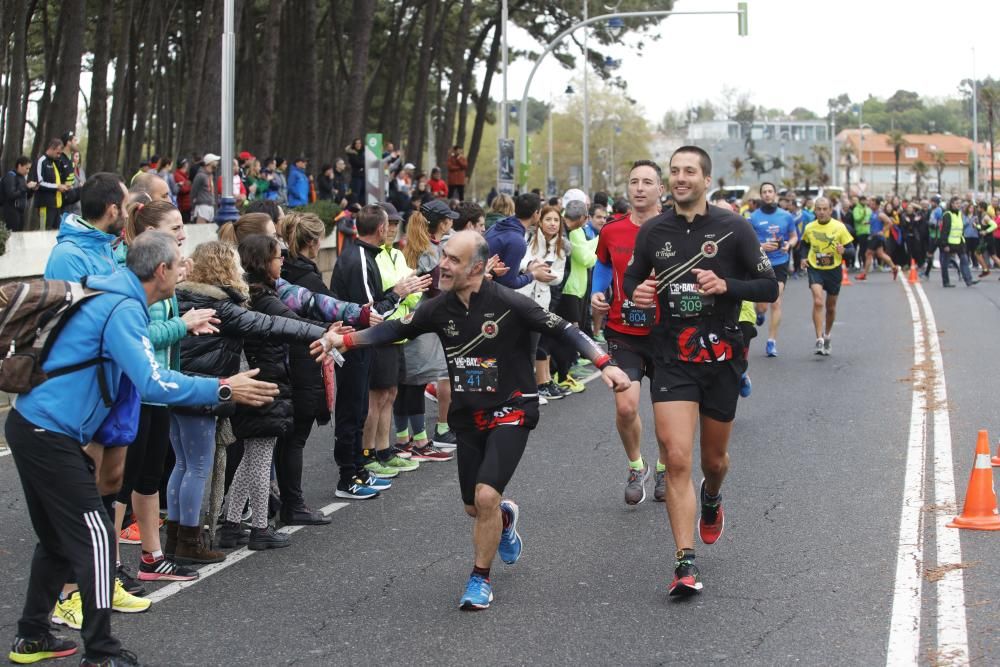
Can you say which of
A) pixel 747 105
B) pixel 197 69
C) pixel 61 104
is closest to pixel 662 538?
pixel 61 104

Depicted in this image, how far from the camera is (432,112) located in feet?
218

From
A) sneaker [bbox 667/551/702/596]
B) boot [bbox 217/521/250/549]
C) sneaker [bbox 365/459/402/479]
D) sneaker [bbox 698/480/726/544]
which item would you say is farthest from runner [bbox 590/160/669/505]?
boot [bbox 217/521/250/549]

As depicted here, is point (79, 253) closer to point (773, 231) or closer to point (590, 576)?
point (590, 576)

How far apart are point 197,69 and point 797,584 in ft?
95.1

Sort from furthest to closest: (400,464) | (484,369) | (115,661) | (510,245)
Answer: (510,245)
(400,464)
(484,369)
(115,661)

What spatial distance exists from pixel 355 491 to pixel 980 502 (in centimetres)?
387

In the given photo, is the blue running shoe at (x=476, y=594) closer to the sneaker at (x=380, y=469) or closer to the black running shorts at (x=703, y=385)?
the black running shorts at (x=703, y=385)

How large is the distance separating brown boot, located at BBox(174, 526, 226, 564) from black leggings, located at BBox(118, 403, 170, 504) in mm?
407

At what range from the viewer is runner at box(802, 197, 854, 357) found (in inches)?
656

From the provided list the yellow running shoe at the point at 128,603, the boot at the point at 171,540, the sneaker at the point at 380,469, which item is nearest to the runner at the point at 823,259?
the sneaker at the point at 380,469

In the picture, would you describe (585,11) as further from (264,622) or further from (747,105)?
(747,105)

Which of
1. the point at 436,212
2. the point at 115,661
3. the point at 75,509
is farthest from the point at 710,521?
the point at 436,212

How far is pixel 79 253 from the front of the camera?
673 centimetres

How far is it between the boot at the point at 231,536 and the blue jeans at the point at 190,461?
18.4 inches
